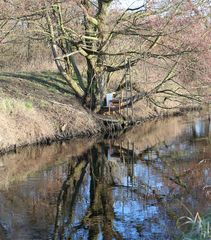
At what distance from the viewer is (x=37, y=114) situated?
17688 mm

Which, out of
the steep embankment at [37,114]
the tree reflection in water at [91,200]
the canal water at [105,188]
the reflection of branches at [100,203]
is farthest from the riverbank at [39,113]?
the reflection of branches at [100,203]

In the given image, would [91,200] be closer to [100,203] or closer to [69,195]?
[100,203]

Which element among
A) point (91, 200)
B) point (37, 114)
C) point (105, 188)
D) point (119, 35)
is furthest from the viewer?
point (119, 35)

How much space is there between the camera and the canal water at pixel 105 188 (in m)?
8.73

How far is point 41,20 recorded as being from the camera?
62.6 feet

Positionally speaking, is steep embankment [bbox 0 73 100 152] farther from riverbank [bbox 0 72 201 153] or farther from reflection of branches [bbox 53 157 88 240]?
reflection of branches [bbox 53 157 88 240]

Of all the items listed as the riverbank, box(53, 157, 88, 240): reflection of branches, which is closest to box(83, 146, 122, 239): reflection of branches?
box(53, 157, 88, 240): reflection of branches

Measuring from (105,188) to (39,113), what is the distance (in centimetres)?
711

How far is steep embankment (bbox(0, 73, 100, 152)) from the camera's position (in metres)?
16.3

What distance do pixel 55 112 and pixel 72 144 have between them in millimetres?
2116

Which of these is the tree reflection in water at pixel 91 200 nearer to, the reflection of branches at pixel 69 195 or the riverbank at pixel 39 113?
the reflection of branches at pixel 69 195

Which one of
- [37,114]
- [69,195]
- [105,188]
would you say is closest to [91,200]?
[69,195]

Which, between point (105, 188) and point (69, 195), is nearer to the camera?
point (69, 195)

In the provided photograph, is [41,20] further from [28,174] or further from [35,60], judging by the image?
[35,60]
